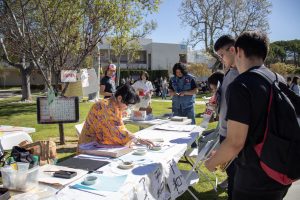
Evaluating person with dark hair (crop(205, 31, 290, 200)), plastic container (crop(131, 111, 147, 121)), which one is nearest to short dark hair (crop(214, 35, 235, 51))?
person with dark hair (crop(205, 31, 290, 200))

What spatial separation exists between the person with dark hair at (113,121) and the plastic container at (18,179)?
1259 mm

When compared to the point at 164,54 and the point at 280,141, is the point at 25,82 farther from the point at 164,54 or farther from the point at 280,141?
the point at 164,54

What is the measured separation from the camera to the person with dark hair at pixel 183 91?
5730 mm

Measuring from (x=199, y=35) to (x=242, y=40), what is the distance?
2658cm

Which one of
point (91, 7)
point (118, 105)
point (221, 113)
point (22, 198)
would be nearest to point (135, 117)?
point (118, 105)

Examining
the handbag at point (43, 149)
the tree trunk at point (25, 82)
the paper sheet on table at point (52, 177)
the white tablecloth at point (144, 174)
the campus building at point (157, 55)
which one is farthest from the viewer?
the campus building at point (157, 55)

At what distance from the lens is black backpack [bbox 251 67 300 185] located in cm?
181

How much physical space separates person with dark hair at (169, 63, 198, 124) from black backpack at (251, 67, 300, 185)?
386 centimetres

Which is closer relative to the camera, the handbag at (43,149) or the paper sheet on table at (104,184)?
the paper sheet on table at (104,184)

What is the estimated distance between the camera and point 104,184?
7.34 ft


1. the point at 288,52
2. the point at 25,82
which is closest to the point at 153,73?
the point at 25,82

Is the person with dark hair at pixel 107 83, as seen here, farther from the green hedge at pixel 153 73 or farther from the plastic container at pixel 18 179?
the green hedge at pixel 153 73

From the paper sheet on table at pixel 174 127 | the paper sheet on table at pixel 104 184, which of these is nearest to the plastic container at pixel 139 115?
the paper sheet on table at pixel 174 127

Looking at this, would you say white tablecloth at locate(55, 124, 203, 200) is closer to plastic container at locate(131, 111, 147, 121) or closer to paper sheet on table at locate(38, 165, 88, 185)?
paper sheet on table at locate(38, 165, 88, 185)
